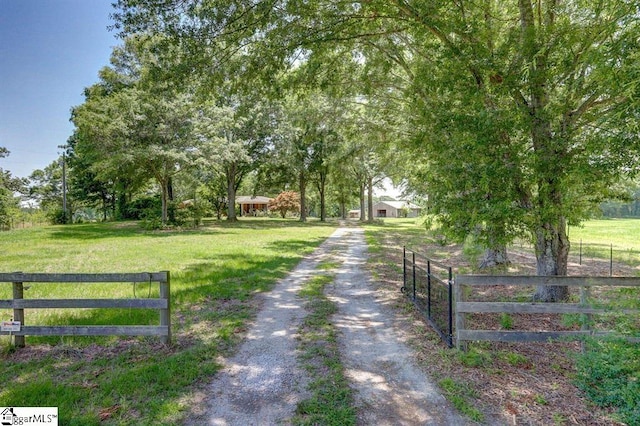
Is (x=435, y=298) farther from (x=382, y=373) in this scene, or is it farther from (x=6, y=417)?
(x=6, y=417)

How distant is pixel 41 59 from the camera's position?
11523mm

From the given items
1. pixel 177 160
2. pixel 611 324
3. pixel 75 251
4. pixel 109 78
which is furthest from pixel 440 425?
pixel 109 78

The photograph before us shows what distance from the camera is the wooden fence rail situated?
161 inches

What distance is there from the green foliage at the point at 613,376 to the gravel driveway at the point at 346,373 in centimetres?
148

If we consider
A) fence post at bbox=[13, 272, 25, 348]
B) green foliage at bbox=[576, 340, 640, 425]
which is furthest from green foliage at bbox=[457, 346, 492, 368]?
fence post at bbox=[13, 272, 25, 348]

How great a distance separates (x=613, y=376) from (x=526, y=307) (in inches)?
39.6

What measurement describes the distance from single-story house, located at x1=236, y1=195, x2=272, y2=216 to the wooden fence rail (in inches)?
2108

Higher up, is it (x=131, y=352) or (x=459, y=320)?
(x=459, y=320)

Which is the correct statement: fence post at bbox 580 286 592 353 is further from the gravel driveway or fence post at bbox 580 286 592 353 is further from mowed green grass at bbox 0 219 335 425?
mowed green grass at bbox 0 219 335 425

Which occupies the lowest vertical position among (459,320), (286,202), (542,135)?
(459,320)

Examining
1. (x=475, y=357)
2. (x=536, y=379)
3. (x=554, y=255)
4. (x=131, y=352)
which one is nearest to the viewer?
(x=536, y=379)

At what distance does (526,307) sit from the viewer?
4.16 meters

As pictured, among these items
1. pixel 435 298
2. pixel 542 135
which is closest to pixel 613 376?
pixel 435 298

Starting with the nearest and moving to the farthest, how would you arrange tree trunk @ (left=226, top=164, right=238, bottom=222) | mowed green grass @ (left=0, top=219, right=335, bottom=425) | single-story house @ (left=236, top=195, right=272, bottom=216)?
mowed green grass @ (left=0, top=219, right=335, bottom=425)
tree trunk @ (left=226, top=164, right=238, bottom=222)
single-story house @ (left=236, top=195, right=272, bottom=216)
